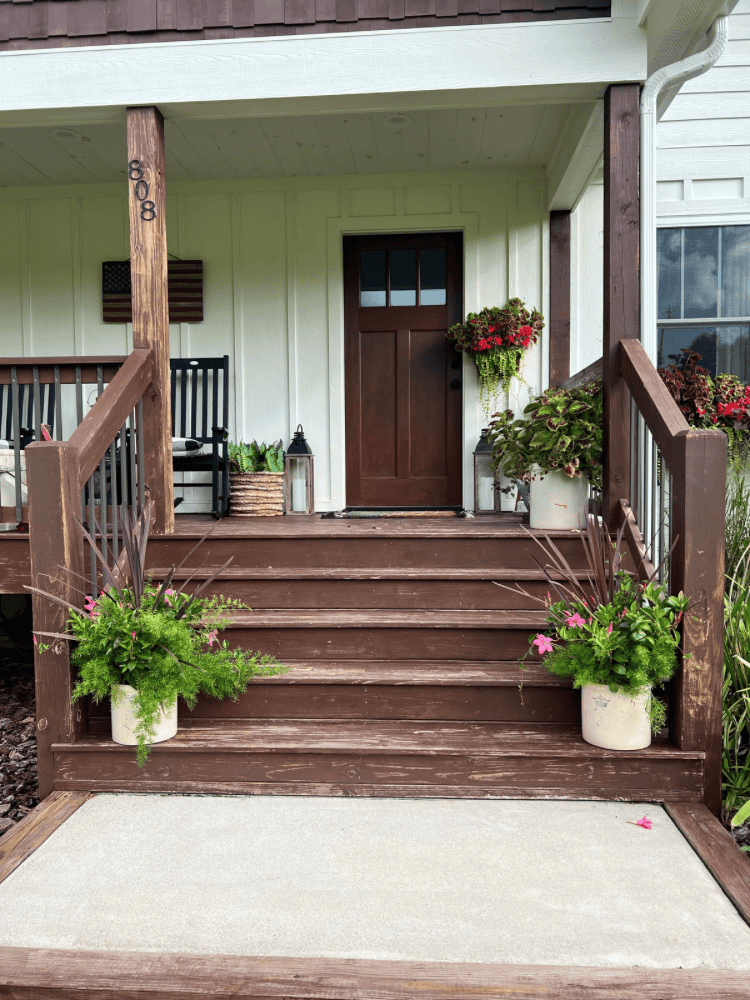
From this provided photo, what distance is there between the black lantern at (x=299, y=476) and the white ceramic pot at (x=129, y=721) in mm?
2386

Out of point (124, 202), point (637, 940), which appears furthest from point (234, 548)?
point (124, 202)

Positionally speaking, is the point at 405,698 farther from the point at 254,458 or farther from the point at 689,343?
the point at 689,343

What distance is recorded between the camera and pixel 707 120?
4.32 metres

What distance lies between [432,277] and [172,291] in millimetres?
1647

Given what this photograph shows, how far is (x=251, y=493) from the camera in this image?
423cm

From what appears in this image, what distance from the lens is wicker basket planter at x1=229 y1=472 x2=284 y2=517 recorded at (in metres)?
4.22

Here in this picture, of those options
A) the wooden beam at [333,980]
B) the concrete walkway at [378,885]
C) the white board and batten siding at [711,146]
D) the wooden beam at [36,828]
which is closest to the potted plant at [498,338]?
the white board and batten siding at [711,146]

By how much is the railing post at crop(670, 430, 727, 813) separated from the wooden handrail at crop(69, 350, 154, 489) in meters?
1.87

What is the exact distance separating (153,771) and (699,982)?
148cm

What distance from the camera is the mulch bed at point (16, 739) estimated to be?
2.41m

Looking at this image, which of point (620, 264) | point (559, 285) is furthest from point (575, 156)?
point (620, 264)

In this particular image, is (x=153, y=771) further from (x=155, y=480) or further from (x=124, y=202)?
(x=124, y=202)

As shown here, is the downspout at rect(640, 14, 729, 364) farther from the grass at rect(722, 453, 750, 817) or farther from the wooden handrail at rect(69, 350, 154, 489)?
the wooden handrail at rect(69, 350, 154, 489)

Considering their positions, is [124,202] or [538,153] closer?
[538,153]
